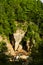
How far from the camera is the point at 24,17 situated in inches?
2092

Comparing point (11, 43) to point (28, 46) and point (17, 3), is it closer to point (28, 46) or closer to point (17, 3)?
point (28, 46)

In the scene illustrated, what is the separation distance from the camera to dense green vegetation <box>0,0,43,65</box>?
161 ft

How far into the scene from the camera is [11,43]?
47812 mm

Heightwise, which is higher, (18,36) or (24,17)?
(24,17)

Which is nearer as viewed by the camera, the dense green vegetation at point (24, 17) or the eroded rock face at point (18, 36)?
the eroded rock face at point (18, 36)

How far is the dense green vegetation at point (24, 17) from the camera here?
48984 millimetres

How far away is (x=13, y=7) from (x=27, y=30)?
248 inches

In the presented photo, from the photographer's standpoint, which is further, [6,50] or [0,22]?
[0,22]

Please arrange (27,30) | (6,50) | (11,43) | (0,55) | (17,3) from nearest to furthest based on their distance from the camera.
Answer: (0,55)
(6,50)
(11,43)
(27,30)
(17,3)

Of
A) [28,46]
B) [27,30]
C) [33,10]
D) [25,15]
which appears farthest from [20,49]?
[33,10]

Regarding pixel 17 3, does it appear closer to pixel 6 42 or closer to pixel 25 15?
pixel 25 15

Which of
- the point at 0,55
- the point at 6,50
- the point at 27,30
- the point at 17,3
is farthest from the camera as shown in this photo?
the point at 17,3

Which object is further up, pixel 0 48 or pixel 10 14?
pixel 10 14

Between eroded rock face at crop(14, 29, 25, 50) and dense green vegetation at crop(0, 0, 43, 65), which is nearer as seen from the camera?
eroded rock face at crop(14, 29, 25, 50)
